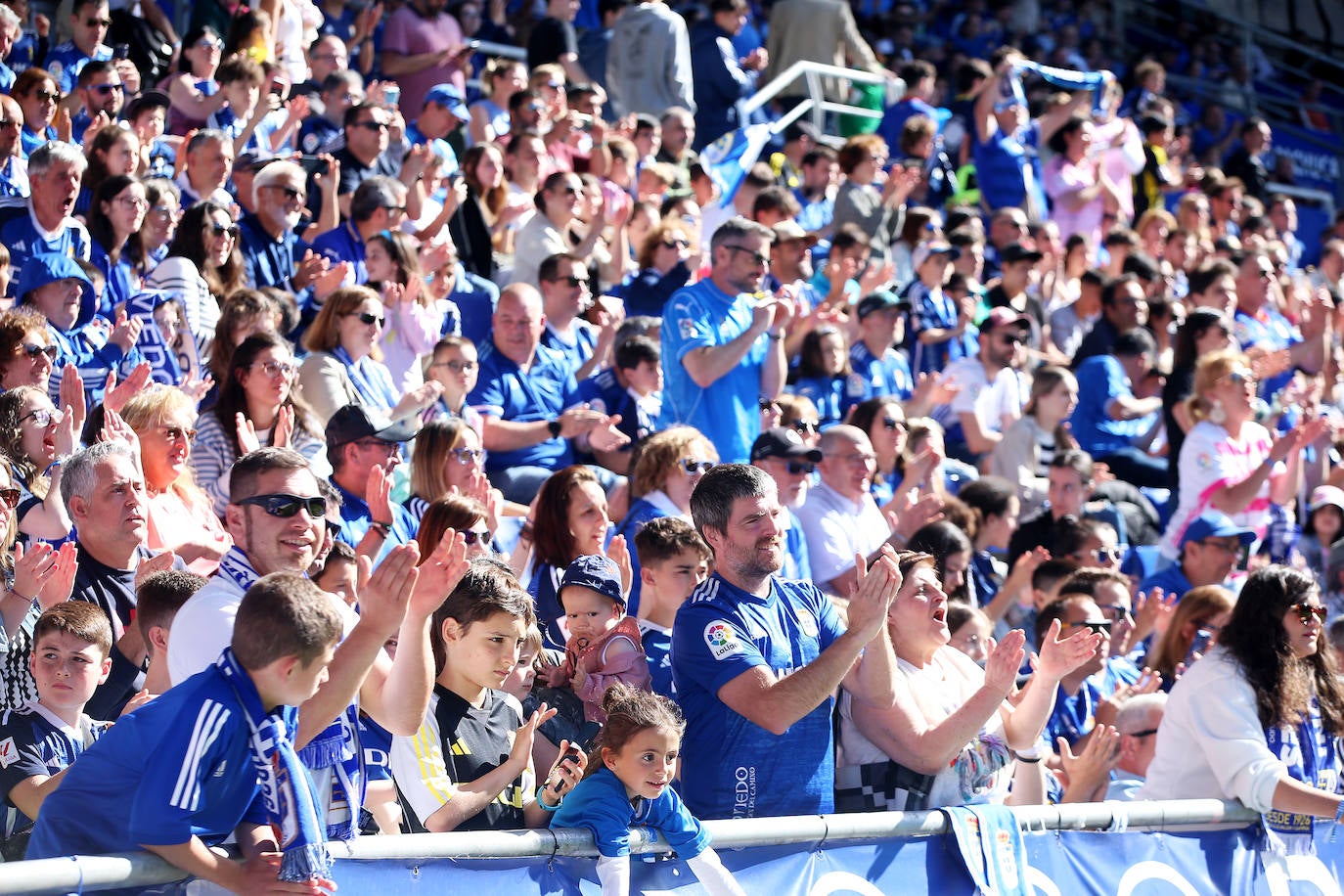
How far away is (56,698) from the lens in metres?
4.58

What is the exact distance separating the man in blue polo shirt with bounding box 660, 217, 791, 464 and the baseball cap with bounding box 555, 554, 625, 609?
8.80 ft

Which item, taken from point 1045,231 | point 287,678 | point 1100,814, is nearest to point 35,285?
point 287,678

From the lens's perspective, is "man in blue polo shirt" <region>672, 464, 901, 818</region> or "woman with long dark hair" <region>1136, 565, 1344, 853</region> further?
"woman with long dark hair" <region>1136, 565, 1344, 853</region>

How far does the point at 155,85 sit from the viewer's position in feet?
37.2

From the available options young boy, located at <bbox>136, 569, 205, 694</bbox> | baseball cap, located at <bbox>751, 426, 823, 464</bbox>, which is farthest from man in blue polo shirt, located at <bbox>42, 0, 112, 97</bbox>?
young boy, located at <bbox>136, 569, 205, 694</bbox>

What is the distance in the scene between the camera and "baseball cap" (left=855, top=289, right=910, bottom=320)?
1033cm

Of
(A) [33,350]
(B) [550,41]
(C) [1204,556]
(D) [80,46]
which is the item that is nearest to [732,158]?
(B) [550,41]

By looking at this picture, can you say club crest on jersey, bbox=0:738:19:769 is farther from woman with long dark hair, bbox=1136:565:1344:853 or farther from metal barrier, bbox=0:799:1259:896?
woman with long dark hair, bbox=1136:565:1344:853

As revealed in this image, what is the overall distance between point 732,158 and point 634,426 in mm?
4942

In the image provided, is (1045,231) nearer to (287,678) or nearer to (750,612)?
(750,612)

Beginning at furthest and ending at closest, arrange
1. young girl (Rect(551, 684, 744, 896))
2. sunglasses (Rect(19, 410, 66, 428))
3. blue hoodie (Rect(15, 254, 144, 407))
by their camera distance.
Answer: blue hoodie (Rect(15, 254, 144, 407)) < sunglasses (Rect(19, 410, 66, 428)) < young girl (Rect(551, 684, 744, 896))

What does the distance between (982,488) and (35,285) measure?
4.66 metres

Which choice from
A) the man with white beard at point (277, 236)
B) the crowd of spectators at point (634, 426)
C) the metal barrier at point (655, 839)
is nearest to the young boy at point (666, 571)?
the crowd of spectators at point (634, 426)

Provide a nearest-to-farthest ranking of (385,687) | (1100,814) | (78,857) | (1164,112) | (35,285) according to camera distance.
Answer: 1. (78,857)
2. (385,687)
3. (1100,814)
4. (35,285)
5. (1164,112)
